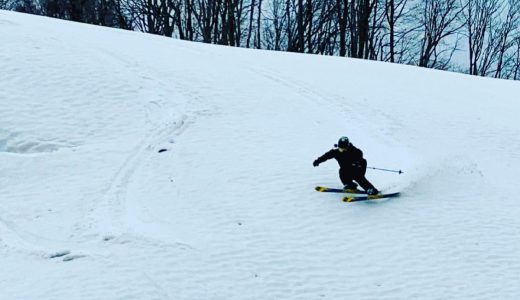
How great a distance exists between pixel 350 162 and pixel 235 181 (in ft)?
9.99

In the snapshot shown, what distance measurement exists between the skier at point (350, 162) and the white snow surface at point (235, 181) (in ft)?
1.83

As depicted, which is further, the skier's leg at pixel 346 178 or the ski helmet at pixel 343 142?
the skier's leg at pixel 346 178

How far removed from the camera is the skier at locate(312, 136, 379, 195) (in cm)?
1066

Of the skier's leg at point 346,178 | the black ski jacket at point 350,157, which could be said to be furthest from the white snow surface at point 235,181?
the black ski jacket at point 350,157

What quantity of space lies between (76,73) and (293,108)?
316 inches

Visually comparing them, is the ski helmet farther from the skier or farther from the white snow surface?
the white snow surface

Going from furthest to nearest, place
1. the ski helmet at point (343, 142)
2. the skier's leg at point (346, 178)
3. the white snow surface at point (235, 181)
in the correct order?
1. the skier's leg at point (346, 178)
2. the ski helmet at point (343, 142)
3. the white snow surface at point (235, 181)

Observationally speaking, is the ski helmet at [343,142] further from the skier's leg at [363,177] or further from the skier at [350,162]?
the skier's leg at [363,177]

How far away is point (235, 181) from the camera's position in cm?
1248

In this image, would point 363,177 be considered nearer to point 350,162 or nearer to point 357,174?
point 357,174

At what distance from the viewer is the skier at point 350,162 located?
10664mm

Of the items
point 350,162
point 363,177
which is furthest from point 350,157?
point 363,177

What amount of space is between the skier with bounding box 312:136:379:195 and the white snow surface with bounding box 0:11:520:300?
0.56m

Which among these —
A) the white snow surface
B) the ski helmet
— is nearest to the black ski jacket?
the ski helmet
